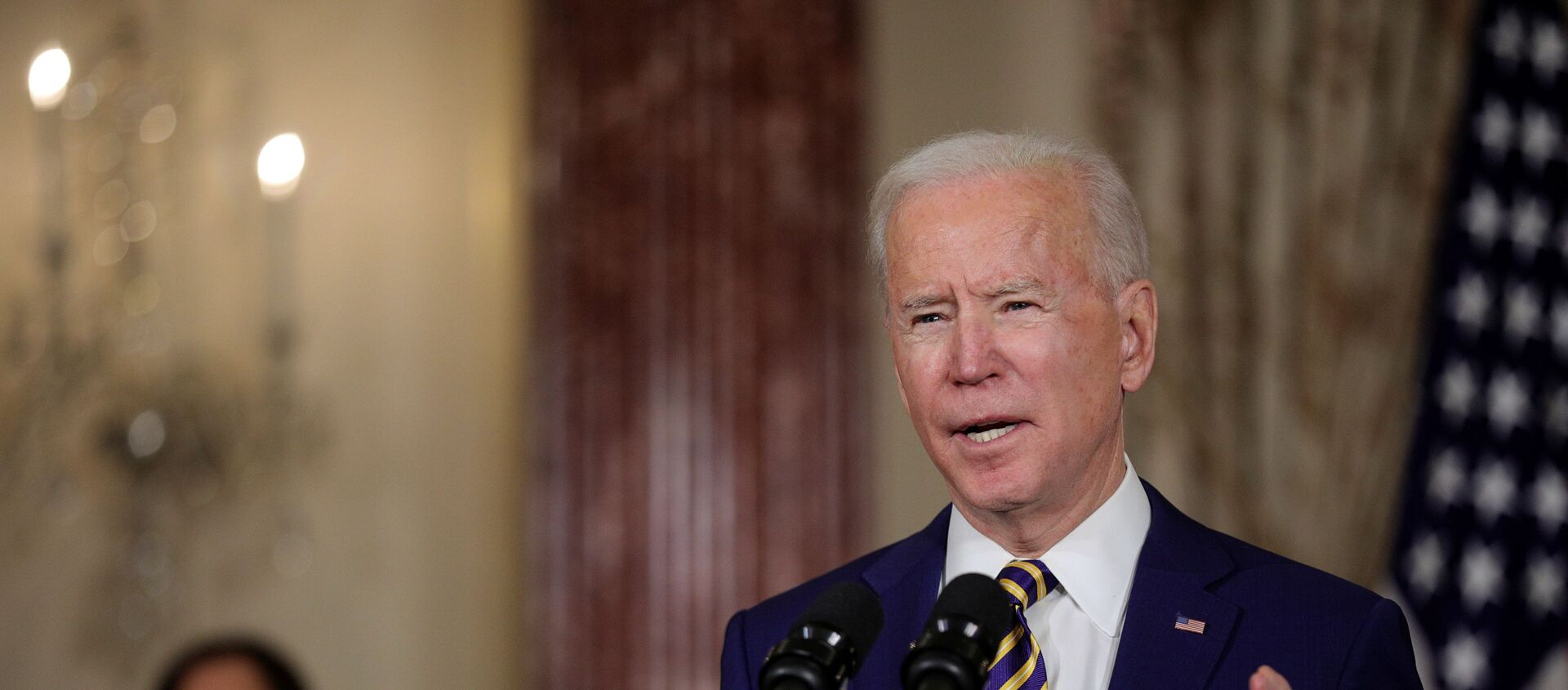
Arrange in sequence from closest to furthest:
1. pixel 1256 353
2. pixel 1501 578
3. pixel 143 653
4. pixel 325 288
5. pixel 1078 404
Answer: pixel 1078 404 → pixel 1501 578 → pixel 1256 353 → pixel 143 653 → pixel 325 288

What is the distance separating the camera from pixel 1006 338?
5.59 feet

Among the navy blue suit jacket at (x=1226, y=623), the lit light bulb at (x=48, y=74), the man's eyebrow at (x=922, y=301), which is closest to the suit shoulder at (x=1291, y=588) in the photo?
the navy blue suit jacket at (x=1226, y=623)

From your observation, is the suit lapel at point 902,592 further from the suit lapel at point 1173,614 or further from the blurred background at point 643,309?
the blurred background at point 643,309

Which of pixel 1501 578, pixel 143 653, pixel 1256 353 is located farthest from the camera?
pixel 143 653

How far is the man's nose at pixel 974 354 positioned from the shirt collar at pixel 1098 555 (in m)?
0.23

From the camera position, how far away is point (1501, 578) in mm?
3945

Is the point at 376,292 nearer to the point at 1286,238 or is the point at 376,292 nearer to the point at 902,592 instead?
the point at 1286,238

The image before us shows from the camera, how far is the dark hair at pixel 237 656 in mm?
4000

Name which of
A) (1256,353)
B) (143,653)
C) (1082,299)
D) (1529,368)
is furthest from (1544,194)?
(143,653)

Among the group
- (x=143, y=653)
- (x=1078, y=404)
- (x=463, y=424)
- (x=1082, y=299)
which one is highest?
(x=1082, y=299)

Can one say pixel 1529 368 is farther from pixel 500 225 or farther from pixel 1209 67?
pixel 500 225

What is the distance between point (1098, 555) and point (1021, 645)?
0.16 metres

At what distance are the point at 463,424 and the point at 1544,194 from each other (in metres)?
3.31

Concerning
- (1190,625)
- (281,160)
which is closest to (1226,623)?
(1190,625)
